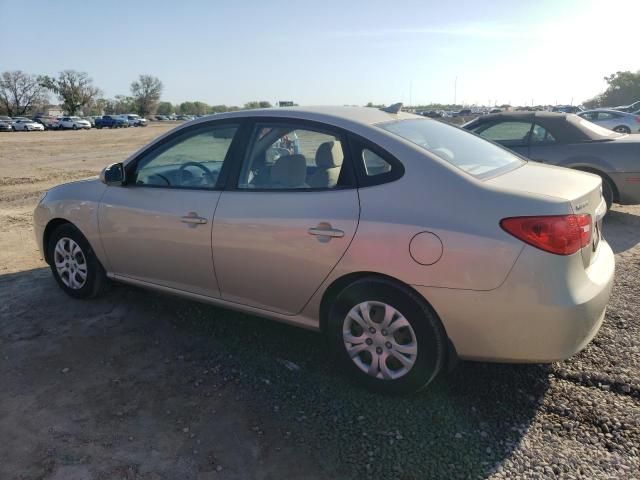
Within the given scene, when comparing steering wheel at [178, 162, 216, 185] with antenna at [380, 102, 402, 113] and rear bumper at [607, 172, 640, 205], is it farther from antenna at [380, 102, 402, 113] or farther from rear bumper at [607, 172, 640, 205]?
rear bumper at [607, 172, 640, 205]

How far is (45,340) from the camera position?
3918mm

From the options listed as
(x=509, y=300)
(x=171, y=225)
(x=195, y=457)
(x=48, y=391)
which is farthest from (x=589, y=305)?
(x=48, y=391)

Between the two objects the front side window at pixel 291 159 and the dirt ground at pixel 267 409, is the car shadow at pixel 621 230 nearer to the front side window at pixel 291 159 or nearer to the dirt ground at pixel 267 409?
the dirt ground at pixel 267 409

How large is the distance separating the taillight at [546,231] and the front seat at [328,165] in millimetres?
1053

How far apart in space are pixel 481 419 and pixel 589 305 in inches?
33.5

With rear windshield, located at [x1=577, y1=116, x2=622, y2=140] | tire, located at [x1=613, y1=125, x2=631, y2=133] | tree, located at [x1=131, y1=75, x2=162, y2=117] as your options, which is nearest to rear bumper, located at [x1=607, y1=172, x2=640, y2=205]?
rear windshield, located at [x1=577, y1=116, x2=622, y2=140]

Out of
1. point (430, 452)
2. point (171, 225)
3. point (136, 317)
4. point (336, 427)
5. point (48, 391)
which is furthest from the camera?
point (136, 317)

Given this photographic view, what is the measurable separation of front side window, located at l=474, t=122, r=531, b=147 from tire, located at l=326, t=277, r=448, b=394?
5.20 metres

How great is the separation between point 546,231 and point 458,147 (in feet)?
3.43

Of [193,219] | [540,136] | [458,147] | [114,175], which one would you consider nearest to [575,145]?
[540,136]

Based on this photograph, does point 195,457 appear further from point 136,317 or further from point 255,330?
point 136,317

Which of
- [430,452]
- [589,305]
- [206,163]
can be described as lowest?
[430,452]

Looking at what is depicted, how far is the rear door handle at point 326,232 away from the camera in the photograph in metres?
3.00

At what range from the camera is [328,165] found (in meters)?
3.27
